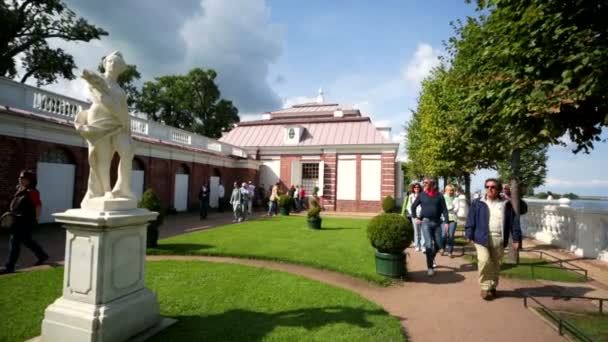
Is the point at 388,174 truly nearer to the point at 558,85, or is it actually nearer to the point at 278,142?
the point at 278,142

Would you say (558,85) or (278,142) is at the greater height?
(278,142)

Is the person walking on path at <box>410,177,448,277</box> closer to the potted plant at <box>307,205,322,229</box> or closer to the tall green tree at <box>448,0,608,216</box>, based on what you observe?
the tall green tree at <box>448,0,608,216</box>

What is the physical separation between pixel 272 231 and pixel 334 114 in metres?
16.5

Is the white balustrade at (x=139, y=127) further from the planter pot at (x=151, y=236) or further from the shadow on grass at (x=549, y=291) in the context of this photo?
the shadow on grass at (x=549, y=291)

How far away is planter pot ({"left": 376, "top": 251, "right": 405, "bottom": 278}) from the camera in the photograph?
225 inches

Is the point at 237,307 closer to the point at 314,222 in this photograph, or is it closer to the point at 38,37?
the point at 314,222

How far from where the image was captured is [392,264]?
574 cm

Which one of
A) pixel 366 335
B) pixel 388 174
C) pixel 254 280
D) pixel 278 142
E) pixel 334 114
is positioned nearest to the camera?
pixel 366 335

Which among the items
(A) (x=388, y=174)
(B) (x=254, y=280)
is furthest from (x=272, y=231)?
(A) (x=388, y=174)

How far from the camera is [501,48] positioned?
17.6 ft

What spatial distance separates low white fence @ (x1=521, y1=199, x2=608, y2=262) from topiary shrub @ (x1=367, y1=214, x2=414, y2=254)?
606 cm

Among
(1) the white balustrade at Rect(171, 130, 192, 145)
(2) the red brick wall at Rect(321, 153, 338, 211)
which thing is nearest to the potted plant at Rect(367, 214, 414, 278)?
(1) the white balustrade at Rect(171, 130, 192, 145)

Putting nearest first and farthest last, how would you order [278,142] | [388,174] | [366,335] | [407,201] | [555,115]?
[366,335]
[555,115]
[407,201]
[388,174]
[278,142]

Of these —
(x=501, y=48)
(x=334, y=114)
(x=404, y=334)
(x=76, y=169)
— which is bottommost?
(x=404, y=334)
